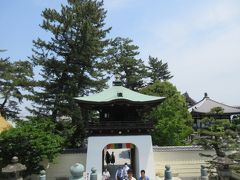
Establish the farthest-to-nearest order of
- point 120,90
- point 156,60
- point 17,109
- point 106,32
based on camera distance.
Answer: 1. point 156,60
2. point 17,109
3. point 106,32
4. point 120,90

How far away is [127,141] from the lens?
893 inches

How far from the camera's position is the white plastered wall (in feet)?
72.4

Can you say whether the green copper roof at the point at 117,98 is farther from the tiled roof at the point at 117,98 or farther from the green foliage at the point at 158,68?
the green foliage at the point at 158,68

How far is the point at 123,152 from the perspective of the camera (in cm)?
3891

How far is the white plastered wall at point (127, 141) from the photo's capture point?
869 inches

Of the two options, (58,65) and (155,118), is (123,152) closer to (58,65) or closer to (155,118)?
Result: (155,118)

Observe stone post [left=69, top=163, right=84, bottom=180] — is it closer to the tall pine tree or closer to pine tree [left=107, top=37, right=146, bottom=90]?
the tall pine tree

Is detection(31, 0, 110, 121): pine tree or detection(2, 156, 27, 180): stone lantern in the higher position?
detection(31, 0, 110, 121): pine tree

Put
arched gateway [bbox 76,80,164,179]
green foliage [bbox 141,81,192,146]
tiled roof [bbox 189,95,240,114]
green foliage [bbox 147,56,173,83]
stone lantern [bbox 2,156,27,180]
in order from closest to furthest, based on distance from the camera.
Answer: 1. stone lantern [bbox 2,156,27,180]
2. arched gateway [bbox 76,80,164,179]
3. green foliage [bbox 141,81,192,146]
4. tiled roof [bbox 189,95,240,114]
5. green foliage [bbox 147,56,173,83]

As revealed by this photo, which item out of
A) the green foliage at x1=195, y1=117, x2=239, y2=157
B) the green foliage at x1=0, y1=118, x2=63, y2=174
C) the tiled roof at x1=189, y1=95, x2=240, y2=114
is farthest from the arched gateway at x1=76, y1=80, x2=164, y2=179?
the tiled roof at x1=189, y1=95, x2=240, y2=114

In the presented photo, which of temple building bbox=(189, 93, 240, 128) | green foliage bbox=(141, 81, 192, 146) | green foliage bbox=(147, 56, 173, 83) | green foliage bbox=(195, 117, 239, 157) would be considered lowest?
green foliage bbox=(195, 117, 239, 157)

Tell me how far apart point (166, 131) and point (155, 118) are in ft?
7.03

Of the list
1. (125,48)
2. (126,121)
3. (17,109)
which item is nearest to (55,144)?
(126,121)

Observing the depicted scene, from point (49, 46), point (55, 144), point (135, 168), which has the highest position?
point (49, 46)
